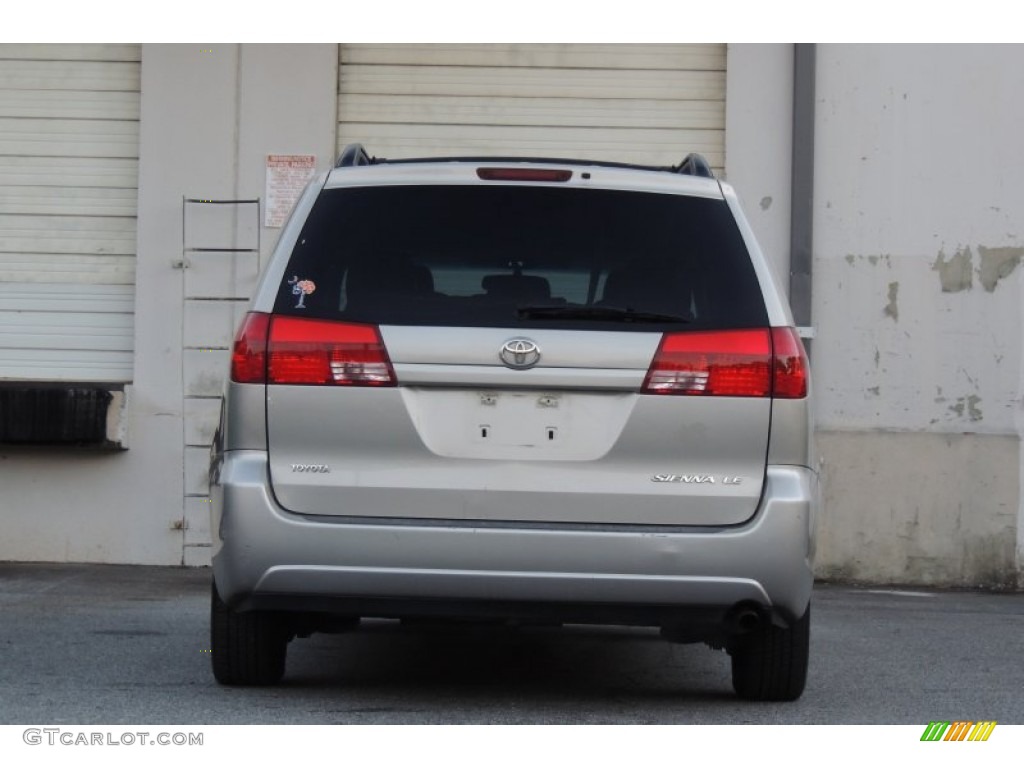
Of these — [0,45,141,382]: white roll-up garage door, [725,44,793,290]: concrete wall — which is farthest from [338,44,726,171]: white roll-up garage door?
[0,45,141,382]: white roll-up garage door

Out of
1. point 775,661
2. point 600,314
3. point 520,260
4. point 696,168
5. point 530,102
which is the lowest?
point 775,661

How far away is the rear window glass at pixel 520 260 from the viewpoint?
201 inches

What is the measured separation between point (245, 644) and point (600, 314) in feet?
5.47

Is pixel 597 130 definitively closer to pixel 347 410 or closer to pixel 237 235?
pixel 237 235

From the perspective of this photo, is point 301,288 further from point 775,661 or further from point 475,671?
point 475,671

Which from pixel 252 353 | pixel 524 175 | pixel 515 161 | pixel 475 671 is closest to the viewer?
pixel 252 353

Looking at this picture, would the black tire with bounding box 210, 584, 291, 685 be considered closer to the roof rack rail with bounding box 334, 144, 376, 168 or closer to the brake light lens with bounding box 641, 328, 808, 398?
the roof rack rail with bounding box 334, 144, 376, 168

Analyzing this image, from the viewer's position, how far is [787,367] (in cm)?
512

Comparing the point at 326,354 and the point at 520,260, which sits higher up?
the point at 520,260

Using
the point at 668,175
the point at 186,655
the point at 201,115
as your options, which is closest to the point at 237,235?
the point at 201,115

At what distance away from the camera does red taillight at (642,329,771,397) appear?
5.05 meters

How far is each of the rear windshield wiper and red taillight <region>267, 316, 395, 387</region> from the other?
44cm

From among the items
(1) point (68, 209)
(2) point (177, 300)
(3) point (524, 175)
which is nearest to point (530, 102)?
(2) point (177, 300)
